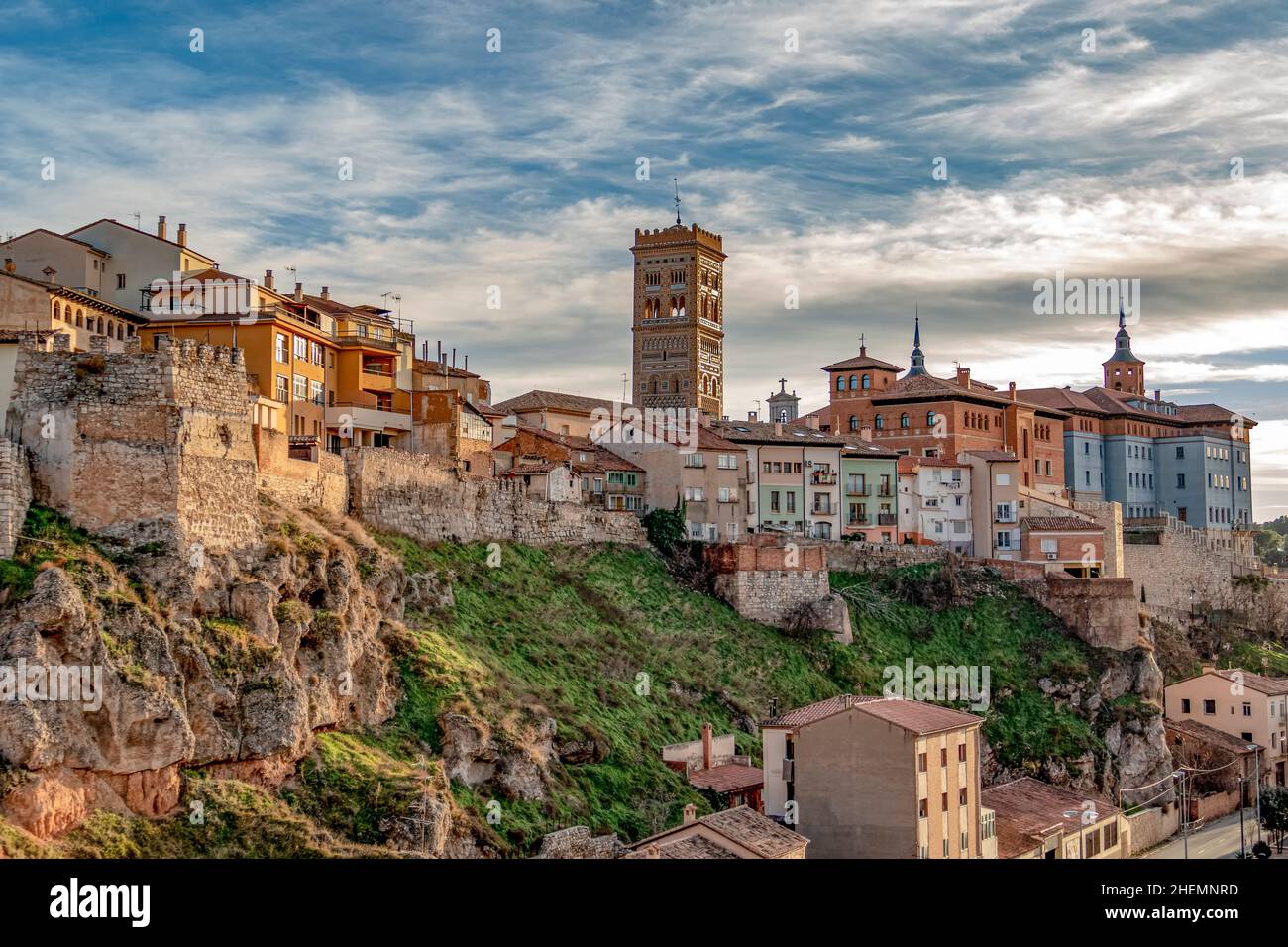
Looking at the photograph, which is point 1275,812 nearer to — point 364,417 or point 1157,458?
point 364,417

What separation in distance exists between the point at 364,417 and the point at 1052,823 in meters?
25.7

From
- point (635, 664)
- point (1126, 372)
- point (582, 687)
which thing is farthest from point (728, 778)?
point (1126, 372)

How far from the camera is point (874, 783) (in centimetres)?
3609

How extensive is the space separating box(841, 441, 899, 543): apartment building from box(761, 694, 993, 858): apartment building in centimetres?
2642

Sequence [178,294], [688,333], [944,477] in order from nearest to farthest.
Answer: [178,294] → [944,477] → [688,333]

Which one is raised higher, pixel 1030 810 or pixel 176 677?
pixel 176 677

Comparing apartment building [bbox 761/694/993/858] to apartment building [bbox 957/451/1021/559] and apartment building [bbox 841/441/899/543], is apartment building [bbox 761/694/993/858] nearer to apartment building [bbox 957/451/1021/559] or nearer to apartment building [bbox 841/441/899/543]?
apartment building [bbox 841/441/899/543]

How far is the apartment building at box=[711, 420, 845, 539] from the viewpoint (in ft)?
200

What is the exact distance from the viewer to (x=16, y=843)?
70.8ft

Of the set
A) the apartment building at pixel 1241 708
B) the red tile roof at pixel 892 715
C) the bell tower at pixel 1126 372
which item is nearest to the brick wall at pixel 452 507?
the red tile roof at pixel 892 715

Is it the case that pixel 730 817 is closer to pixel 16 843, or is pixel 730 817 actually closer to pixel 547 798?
pixel 547 798

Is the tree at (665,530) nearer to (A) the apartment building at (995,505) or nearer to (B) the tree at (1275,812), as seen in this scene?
(A) the apartment building at (995,505)
